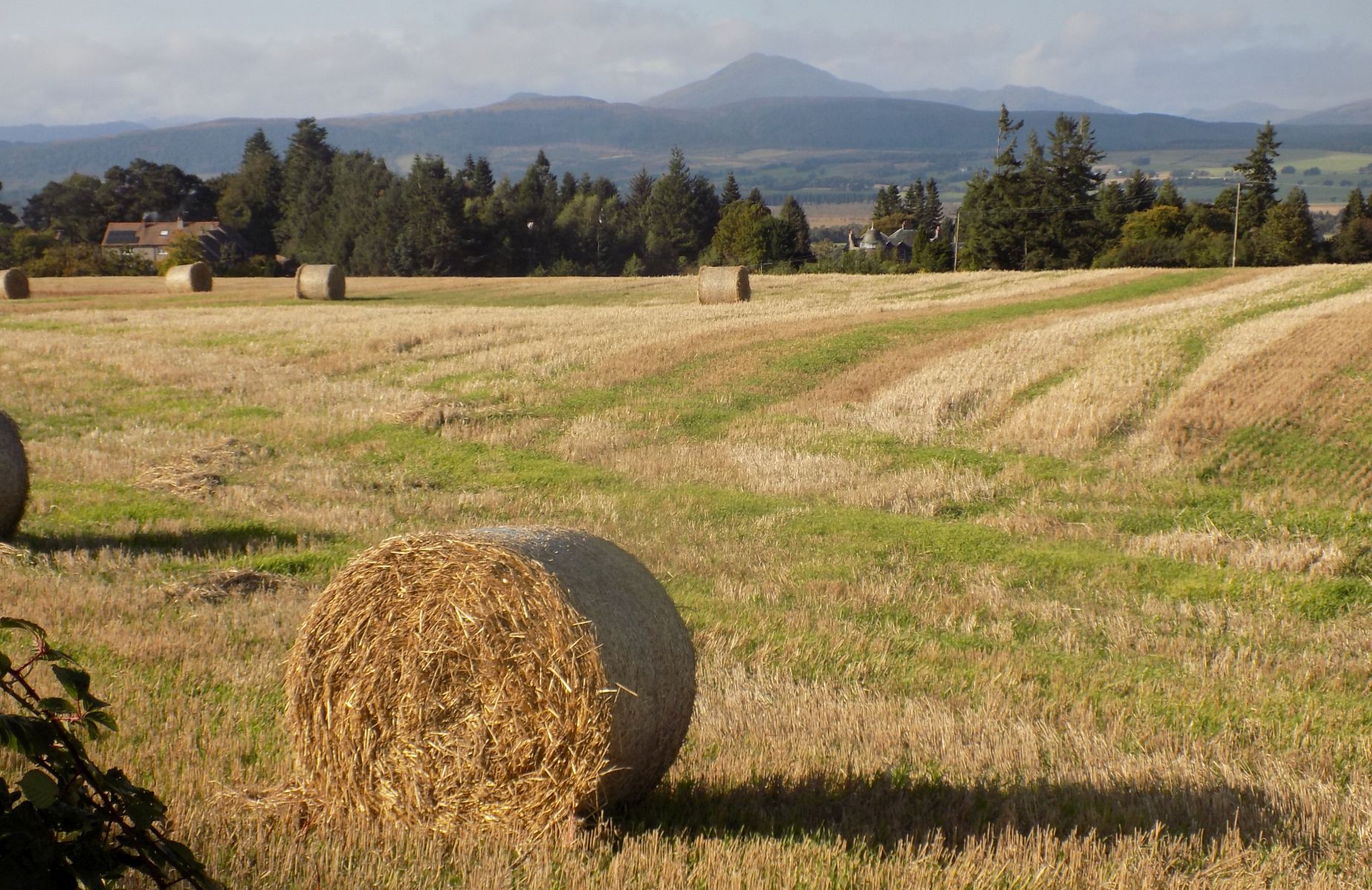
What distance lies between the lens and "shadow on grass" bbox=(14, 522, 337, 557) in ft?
38.4

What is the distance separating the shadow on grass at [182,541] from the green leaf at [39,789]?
890 cm

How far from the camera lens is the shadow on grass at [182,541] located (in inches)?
461

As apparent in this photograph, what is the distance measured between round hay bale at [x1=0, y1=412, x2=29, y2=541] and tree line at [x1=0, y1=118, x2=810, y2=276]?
76.9 meters

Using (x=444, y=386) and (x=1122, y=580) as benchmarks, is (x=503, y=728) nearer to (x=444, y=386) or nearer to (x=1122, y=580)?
(x=1122, y=580)

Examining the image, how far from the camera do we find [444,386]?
80.0ft

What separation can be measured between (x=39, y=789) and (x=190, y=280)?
2362 inches

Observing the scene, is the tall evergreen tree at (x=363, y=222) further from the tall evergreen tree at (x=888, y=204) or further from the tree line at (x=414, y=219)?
the tall evergreen tree at (x=888, y=204)

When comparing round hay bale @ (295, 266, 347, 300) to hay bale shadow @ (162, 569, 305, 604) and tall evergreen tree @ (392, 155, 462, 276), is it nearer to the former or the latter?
tall evergreen tree @ (392, 155, 462, 276)

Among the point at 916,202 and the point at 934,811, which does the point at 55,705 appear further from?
the point at 916,202

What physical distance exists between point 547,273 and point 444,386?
78130 mm

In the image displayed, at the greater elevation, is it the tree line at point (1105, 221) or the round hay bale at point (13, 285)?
the tree line at point (1105, 221)

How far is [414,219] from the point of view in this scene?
319 feet

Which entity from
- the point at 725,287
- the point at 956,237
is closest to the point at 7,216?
the point at 956,237

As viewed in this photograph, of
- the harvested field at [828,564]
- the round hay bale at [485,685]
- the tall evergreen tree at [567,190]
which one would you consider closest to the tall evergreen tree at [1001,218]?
the tall evergreen tree at [567,190]
